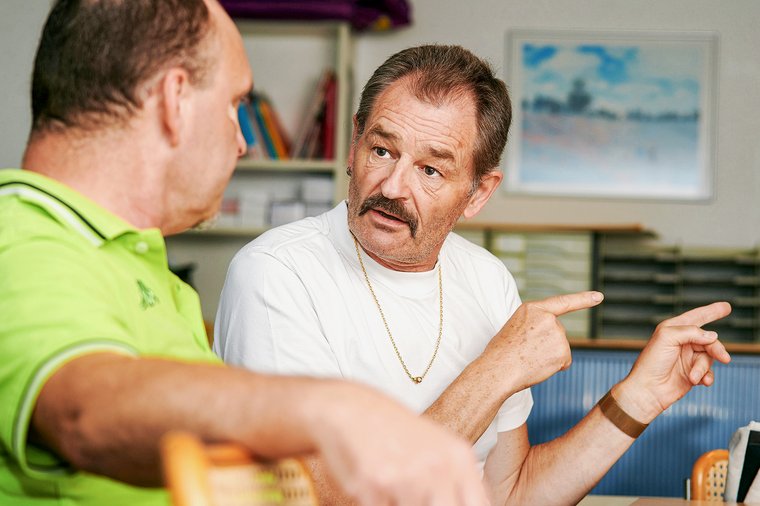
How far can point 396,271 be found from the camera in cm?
171

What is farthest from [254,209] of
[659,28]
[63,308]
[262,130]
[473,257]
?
[63,308]

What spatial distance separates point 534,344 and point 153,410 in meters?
1.01

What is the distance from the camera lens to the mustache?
63.9 inches

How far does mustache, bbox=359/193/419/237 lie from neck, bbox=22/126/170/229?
852 millimetres

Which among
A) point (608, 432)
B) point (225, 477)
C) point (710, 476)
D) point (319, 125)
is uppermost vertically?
point (319, 125)

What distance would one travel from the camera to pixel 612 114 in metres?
5.36

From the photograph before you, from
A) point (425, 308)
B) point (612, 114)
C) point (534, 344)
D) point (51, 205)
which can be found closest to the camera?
point (51, 205)

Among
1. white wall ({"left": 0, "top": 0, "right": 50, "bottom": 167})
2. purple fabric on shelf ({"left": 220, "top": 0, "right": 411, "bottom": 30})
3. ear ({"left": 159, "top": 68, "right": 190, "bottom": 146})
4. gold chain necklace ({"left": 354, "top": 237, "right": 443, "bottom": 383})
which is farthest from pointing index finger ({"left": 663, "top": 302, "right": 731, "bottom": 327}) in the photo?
purple fabric on shelf ({"left": 220, "top": 0, "right": 411, "bottom": 30})

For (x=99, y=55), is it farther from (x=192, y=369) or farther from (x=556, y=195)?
(x=556, y=195)

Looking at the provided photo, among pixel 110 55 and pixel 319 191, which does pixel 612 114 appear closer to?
pixel 319 191

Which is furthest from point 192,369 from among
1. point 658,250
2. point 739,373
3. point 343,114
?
point 658,250

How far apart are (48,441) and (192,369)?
0.47ft

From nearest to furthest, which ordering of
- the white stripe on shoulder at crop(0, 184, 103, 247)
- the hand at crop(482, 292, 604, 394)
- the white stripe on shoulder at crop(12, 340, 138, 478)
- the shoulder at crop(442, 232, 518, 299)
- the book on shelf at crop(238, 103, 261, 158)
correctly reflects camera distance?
the white stripe on shoulder at crop(12, 340, 138, 478)
the white stripe on shoulder at crop(0, 184, 103, 247)
the hand at crop(482, 292, 604, 394)
the shoulder at crop(442, 232, 518, 299)
the book on shelf at crop(238, 103, 261, 158)

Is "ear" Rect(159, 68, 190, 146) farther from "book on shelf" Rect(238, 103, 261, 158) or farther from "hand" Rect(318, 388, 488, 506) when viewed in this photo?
"book on shelf" Rect(238, 103, 261, 158)
